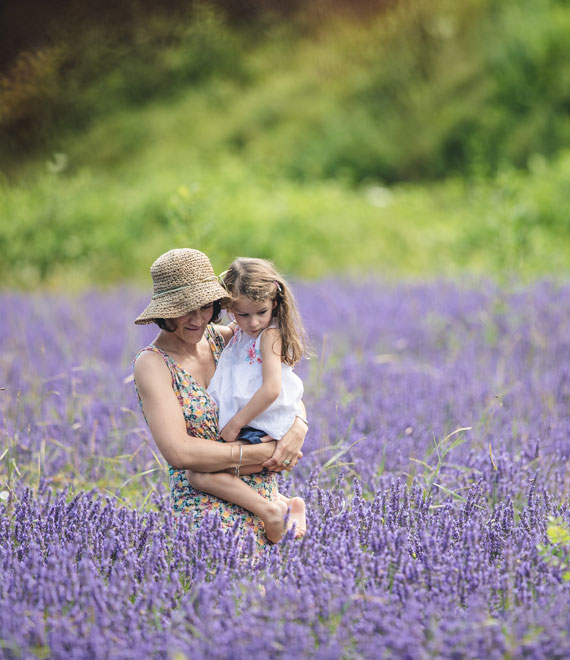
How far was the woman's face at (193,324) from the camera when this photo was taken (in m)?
2.49

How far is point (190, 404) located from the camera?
2.53 m

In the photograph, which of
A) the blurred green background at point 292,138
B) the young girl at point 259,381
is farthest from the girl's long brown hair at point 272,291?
the blurred green background at point 292,138

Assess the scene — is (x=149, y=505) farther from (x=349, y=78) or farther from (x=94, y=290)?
(x=349, y=78)

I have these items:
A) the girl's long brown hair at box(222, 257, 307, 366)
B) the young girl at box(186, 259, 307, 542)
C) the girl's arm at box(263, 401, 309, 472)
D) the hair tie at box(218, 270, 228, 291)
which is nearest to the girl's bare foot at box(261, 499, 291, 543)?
the young girl at box(186, 259, 307, 542)

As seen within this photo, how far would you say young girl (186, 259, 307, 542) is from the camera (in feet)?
7.98

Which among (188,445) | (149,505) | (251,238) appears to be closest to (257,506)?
(188,445)

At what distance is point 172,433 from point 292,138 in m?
15.4

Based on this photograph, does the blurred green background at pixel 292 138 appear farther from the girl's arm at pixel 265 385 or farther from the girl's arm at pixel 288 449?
the girl's arm at pixel 288 449

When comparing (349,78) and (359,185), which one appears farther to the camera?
(349,78)

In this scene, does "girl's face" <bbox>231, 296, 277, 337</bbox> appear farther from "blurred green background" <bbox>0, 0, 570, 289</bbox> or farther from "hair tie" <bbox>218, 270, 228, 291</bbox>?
"blurred green background" <bbox>0, 0, 570, 289</bbox>

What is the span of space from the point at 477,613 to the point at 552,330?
403 centimetres

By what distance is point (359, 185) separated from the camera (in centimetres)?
1592

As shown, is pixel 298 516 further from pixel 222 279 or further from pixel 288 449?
pixel 222 279

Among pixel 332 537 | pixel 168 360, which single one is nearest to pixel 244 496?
pixel 332 537
